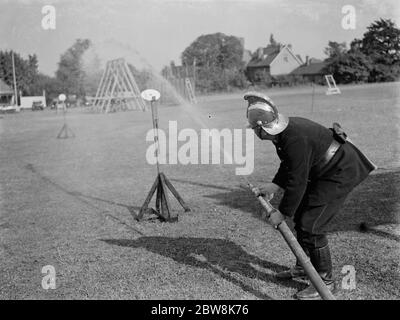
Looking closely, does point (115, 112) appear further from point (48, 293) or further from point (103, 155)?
point (48, 293)

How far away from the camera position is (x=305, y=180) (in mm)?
4797

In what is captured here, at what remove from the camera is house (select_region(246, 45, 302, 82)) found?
3966 centimetres

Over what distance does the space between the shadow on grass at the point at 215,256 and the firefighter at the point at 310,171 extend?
2.48 ft

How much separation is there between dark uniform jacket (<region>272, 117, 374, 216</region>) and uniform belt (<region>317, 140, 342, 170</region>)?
1.0 inches

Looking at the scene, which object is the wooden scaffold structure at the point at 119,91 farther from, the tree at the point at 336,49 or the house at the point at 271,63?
the tree at the point at 336,49

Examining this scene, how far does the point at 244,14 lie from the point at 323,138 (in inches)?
154

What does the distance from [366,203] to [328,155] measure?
403cm

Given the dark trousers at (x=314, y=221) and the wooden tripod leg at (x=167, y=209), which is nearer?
the dark trousers at (x=314, y=221)

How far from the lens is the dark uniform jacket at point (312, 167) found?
4789 millimetres

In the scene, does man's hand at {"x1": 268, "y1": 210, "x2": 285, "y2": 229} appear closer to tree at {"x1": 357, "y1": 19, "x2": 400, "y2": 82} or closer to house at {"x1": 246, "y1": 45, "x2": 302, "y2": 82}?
tree at {"x1": 357, "y1": 19, "x2": 400, "y2": 82}

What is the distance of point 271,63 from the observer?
45375mm

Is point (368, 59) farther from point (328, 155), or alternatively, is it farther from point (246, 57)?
point (328, 155)

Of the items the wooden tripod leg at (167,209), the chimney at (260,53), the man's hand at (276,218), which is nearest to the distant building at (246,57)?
the chimney at (260,53)

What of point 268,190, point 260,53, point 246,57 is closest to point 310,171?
point 268,190
